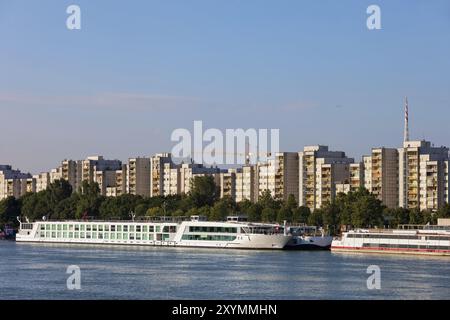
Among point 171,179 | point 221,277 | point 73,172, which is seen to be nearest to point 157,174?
A: point 171,179

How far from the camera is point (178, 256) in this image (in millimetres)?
39875

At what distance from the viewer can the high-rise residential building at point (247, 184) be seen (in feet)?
245

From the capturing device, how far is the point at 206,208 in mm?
62875

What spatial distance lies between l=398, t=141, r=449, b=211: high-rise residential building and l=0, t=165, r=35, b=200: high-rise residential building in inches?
1730

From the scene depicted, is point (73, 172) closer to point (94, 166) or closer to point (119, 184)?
point (94, 166)

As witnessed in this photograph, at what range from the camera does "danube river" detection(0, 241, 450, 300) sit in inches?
904

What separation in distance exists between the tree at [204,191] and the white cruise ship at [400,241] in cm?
2248

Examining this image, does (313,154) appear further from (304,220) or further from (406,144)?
(304,220)

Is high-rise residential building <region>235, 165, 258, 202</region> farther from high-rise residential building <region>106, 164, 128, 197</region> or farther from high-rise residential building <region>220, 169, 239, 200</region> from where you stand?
high-rise residential building <region>106, 164, 128, 197</region>

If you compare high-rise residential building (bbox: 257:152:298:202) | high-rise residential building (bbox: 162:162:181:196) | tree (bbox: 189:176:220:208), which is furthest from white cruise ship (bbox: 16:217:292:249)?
high-rise residential building (bbox: 162:162:181:196)

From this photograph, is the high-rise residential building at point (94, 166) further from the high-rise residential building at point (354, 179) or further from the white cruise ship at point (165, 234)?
the high-rise residential building at point (354, 179)

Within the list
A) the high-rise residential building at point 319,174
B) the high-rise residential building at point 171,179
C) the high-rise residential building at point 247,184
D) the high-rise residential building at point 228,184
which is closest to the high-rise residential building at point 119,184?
the high-rise residential building at point 171,179
